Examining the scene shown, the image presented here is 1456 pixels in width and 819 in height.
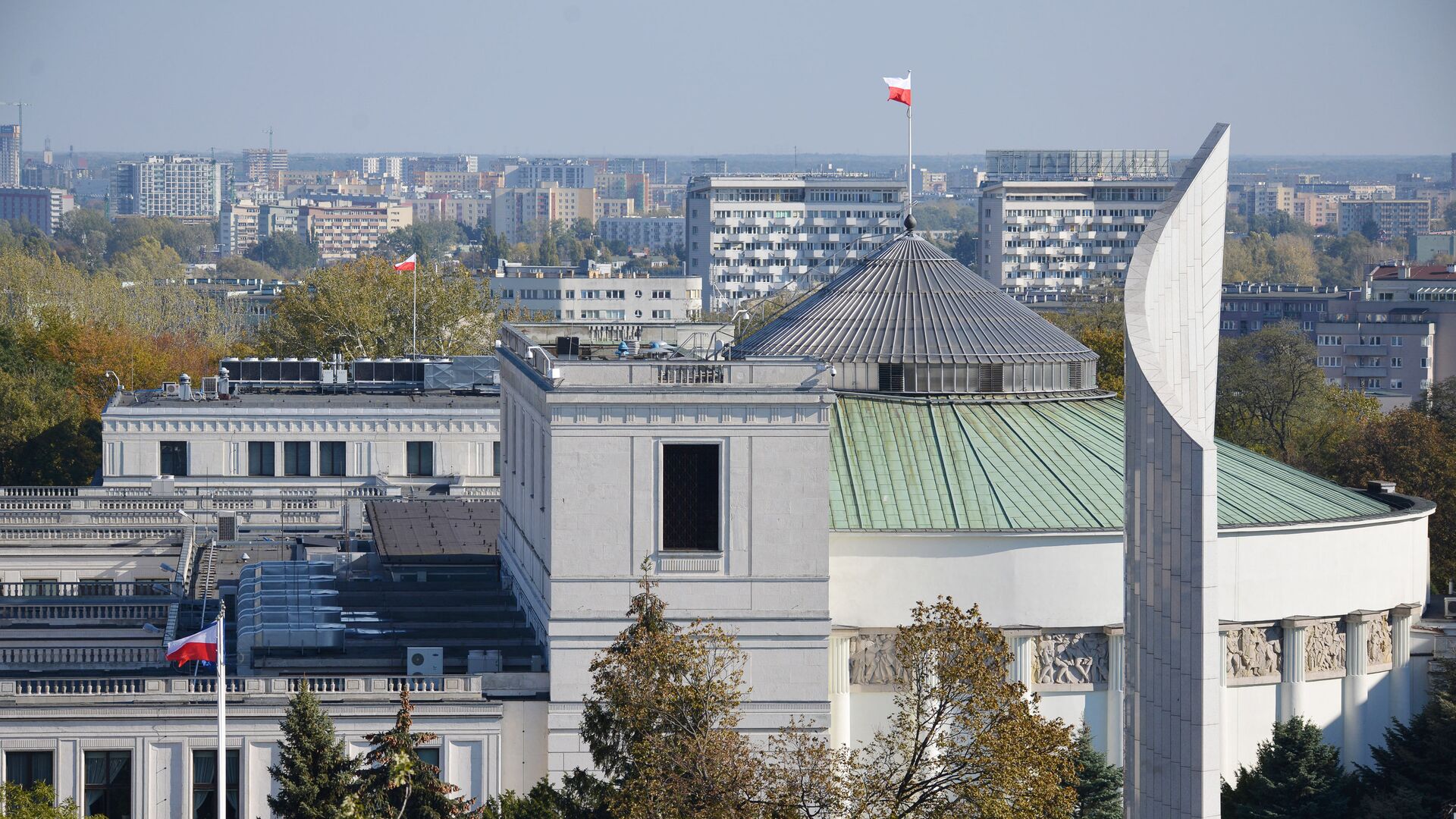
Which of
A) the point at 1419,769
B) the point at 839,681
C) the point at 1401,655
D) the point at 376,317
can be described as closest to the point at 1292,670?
the point at 1419,769

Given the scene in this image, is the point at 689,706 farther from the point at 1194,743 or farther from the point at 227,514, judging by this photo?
the point at 227,514

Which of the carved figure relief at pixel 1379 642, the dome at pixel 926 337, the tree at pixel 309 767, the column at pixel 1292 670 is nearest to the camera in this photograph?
the tree at pixel 309 767

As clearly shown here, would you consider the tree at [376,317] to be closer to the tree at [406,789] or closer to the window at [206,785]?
the window at [206,785]

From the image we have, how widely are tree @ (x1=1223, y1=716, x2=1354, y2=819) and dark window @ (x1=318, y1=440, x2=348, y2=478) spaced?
1974 inches

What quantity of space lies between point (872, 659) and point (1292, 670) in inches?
426

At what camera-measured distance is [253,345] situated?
562 ft

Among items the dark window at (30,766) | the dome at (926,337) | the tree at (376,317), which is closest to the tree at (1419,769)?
the dome at (926,337)

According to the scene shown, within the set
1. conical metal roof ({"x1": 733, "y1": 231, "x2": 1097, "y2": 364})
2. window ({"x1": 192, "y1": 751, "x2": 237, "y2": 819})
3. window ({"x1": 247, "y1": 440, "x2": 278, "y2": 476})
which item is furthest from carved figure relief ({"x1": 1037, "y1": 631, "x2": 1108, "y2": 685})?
window ({"x1": 247, "y1": 440, "x2": 278, "y2": 476})

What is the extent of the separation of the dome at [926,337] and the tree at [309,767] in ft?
58.5

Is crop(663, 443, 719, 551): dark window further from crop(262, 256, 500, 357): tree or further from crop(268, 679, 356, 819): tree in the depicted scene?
crop(262, 256, 500, 357): tree

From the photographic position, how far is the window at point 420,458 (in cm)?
9544

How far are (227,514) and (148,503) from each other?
3.39m

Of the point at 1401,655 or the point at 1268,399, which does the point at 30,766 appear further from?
the point at 1268,399

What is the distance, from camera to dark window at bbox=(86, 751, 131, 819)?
51.6 meters
